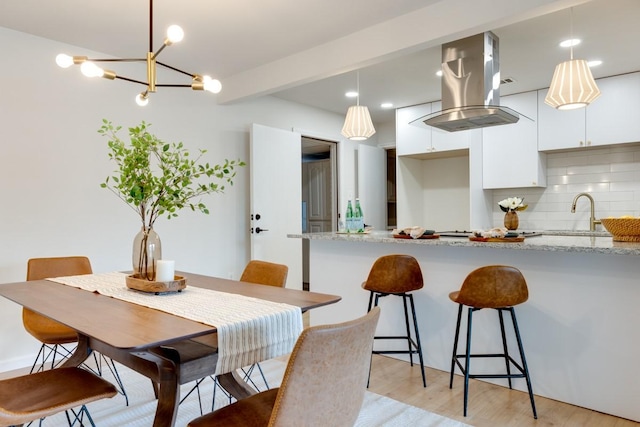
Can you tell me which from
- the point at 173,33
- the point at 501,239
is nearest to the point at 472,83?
the point at 501,239

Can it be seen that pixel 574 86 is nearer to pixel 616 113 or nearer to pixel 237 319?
pixel 616 113

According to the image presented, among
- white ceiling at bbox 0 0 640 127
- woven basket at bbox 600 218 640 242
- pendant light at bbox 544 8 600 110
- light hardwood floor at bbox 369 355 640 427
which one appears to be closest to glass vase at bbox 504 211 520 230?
woven basket at bbox 600 218 640 242

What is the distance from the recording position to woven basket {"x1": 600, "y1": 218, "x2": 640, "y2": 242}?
233 centimetres

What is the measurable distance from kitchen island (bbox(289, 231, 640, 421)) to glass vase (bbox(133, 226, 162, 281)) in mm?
1476

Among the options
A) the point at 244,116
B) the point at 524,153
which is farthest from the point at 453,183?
the point at 244,116

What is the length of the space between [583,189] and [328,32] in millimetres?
3182

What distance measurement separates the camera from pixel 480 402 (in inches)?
93.3

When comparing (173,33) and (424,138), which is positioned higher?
(424,138)

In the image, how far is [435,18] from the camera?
269 centimetres

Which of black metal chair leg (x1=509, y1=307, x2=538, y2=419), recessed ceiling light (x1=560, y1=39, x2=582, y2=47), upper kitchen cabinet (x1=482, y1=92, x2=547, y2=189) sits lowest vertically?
black metal chair leg (x1=509, y1=307, x2=538, y2=419)

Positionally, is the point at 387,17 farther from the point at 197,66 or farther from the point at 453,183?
the point at 453,183

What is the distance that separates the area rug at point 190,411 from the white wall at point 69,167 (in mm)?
1148

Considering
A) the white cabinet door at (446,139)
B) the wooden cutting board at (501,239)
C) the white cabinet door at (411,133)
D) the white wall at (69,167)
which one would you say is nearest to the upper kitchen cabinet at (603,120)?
the white cabinet door at (446,139)

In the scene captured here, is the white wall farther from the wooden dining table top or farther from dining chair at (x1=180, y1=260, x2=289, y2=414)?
dining chair at (x1=180, y1=260, x2=289, y2=414)
